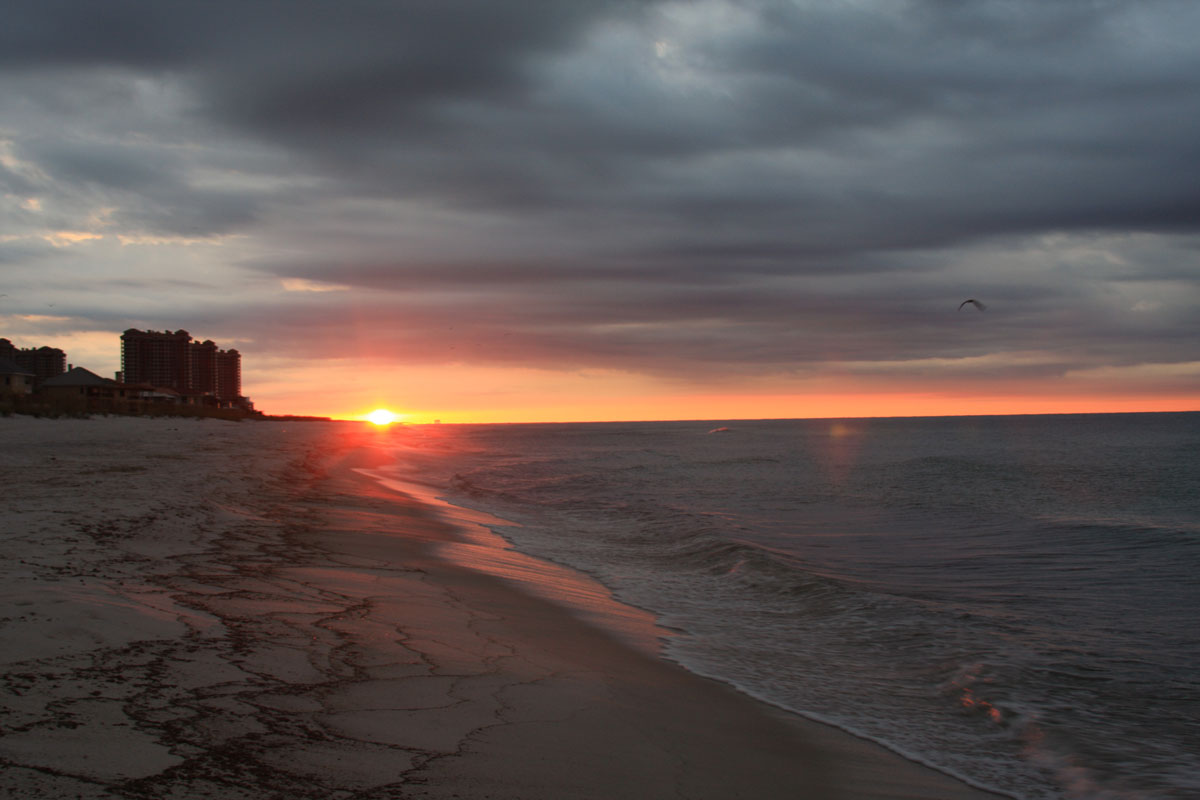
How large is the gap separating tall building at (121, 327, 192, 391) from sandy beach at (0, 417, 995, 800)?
5966 inches

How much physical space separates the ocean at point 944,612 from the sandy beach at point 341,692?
0.74 meters

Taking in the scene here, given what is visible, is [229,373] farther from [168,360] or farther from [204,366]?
[168,360]

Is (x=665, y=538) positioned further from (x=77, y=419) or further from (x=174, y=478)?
(x=77, y=419)

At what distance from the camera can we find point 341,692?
4.33 metres

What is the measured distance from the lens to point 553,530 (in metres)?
16.0

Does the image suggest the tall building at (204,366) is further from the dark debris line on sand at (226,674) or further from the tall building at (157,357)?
the dark debris line on sand at (226,674)

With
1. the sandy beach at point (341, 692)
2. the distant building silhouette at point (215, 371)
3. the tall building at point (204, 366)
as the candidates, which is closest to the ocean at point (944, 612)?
the sandy beach at point (341, 692)

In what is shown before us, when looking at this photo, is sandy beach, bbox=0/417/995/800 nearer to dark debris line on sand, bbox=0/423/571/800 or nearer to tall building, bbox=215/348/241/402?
dark debris line on sand, bbox=0/423/571/800

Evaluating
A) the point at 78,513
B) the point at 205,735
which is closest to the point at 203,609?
the point at 205,735

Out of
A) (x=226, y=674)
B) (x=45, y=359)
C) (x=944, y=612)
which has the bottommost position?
(x=944, y=612)

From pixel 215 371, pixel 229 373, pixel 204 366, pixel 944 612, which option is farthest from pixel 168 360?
pixel 944 612

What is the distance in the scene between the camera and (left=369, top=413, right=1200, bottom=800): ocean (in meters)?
5.22

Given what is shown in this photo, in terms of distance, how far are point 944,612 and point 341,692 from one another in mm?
7261

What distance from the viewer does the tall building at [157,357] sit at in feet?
463
